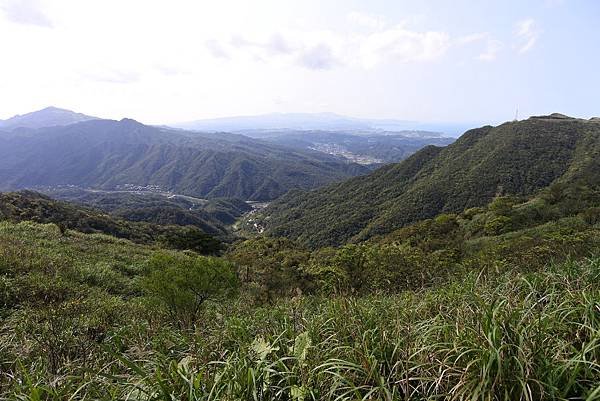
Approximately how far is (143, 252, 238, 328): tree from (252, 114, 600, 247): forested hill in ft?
152

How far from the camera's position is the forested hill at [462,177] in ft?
196

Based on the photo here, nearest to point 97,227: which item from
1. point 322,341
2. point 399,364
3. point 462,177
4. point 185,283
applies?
point 185,283

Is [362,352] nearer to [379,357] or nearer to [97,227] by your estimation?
[379,357]

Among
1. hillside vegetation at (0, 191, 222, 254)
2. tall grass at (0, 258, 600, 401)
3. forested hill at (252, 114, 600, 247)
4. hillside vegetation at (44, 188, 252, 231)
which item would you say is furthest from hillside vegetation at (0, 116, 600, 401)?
hillside vegetation at (44, 188, 252, 231)

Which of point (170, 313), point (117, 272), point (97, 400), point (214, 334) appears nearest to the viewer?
point (97, 400)

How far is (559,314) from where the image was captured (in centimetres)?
264

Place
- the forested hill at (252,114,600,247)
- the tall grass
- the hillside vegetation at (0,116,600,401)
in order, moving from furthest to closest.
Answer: the forested hill at (252,114,600,247)
the hillside vegetation at (0,116,600,401)
the tall grass

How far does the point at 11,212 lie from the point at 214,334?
33.4 meters

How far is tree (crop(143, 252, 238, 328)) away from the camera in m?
8.86

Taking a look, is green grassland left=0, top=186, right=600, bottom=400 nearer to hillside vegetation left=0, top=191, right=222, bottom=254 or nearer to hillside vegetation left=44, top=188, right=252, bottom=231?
hillside vegetation left=0, top=191, right=222, bottom=254

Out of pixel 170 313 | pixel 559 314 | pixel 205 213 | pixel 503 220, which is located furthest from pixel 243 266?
pixel 205 213

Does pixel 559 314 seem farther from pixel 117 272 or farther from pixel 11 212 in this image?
pixel 11 212

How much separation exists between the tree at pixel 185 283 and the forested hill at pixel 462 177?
152ft

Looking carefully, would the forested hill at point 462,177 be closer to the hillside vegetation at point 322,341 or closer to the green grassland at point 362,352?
the hillside vegetation at point 322,341
